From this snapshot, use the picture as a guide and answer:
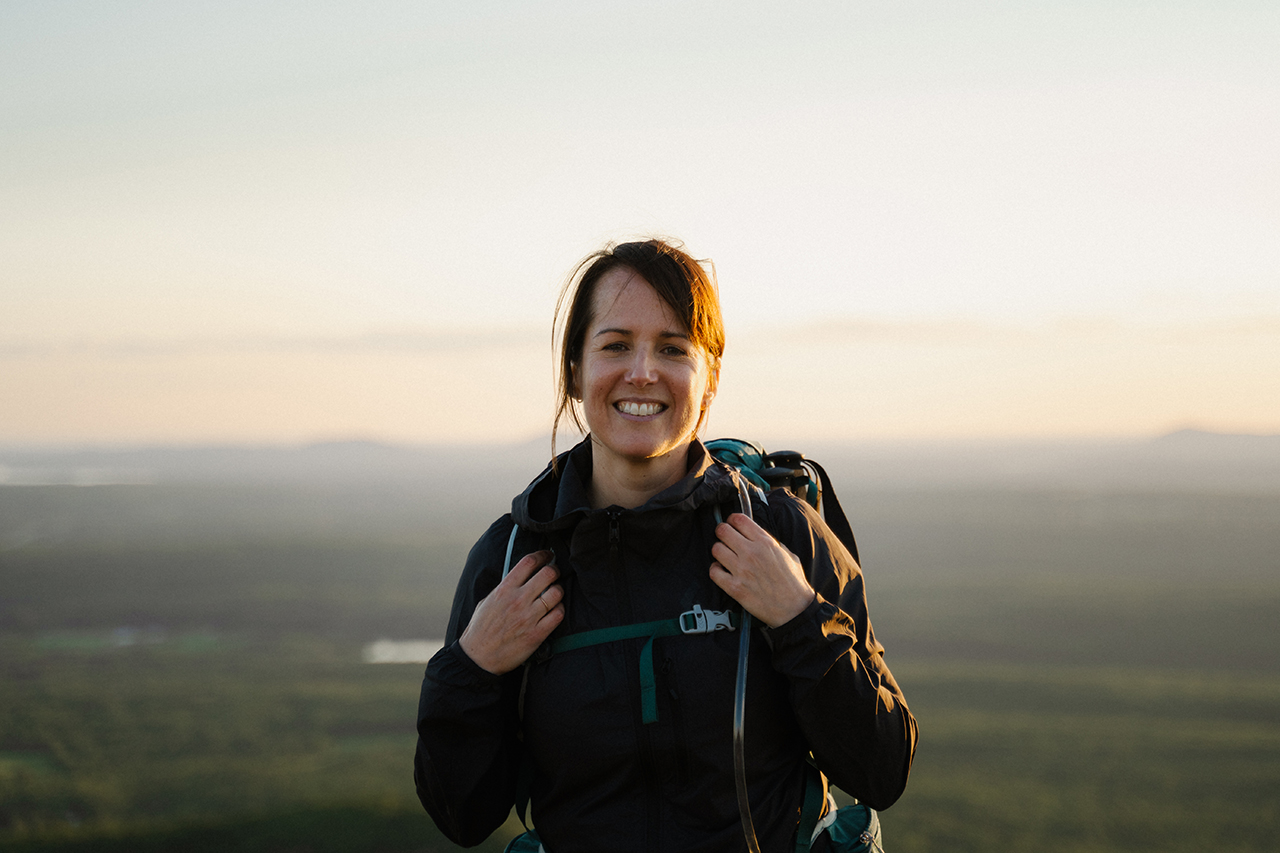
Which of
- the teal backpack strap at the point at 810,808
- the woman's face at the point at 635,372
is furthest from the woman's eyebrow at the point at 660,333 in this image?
the teal backpack strap at the point at 810,808

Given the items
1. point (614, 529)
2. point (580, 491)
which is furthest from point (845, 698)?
point (580, 491)

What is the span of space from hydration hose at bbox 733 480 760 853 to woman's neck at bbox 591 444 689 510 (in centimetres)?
58

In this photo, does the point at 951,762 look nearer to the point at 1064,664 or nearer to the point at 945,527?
the point at 1064,664

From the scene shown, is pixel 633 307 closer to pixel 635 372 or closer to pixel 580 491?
pixel 635 372

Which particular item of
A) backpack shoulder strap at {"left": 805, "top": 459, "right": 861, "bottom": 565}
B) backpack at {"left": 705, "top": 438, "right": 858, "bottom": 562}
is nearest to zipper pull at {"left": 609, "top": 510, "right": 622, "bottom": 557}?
backpack at {"left": 705, "top": 438, "right": 858, "bottom": 562}

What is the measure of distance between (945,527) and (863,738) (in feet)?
297

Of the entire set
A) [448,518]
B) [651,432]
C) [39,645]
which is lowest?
[448,518]

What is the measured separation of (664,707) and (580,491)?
2.62 feet

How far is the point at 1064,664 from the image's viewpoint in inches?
1257

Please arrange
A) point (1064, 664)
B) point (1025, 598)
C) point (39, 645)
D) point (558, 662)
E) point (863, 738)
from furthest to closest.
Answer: point (1025, 598) < point (39, 645) < point (1064, 664) < point (558, 662) < point (863, 738)

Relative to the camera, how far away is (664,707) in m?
2.72

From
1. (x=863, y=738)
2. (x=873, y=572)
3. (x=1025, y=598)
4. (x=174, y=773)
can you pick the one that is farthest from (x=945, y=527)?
(x=863, y=738)

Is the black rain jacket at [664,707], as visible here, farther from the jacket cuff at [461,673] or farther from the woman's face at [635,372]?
the woman's face at [635,372]

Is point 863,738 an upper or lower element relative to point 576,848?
upper
